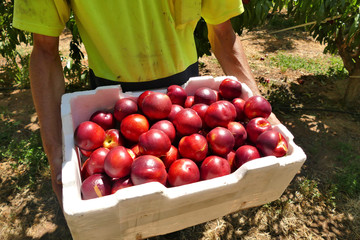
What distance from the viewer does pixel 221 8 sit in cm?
176

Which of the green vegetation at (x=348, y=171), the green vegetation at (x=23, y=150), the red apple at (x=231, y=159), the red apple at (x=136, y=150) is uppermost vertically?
the red apple at (x=136, y=150)

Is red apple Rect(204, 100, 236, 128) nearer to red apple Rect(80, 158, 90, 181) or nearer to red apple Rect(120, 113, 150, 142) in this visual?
red apple Rect(120, 113, 150, 142)

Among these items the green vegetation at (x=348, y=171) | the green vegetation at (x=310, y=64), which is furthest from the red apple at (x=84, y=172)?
the green vegetation at (x=310, y=64)

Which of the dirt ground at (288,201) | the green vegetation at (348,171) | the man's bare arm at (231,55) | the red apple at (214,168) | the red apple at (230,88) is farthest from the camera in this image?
the green vegetation at (348,171)

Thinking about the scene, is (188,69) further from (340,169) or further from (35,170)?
(340,169)

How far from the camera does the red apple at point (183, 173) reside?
3.78 feet

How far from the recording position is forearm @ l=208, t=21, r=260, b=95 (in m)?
1.87

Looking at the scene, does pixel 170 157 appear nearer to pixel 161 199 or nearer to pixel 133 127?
pixel 133 127

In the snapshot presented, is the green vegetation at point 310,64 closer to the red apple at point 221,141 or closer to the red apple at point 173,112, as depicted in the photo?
the red apple at point 173,112

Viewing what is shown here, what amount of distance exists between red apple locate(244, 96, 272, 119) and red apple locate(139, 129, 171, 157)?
1.67 feet

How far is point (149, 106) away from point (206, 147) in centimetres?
35

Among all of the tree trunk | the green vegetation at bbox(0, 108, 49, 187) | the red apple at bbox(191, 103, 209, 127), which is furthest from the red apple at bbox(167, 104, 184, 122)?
the tree trunk

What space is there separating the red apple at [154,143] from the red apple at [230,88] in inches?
22.4

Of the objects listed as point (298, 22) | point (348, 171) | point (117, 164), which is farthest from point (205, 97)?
point (298, 22)
